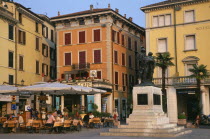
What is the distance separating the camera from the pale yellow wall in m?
40.5

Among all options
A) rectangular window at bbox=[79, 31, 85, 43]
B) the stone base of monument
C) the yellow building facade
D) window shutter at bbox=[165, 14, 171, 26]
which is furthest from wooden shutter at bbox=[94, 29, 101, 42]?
the stone base of monument

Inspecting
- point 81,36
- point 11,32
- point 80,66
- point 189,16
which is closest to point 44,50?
point 81,36

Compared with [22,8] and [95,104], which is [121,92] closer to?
[95,104]

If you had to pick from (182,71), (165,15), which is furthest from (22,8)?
(182,71)

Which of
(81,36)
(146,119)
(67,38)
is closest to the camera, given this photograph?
(146,119)

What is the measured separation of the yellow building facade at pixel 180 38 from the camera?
4053 centimetres

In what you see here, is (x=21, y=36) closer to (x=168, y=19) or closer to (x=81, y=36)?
(x=81, y=36)

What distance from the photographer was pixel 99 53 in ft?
152

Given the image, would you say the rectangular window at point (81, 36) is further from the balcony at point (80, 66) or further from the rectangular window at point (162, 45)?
the rectangular window at point (162, 45)

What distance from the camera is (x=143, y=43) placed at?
2229 inches

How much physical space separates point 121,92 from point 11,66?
15710mm

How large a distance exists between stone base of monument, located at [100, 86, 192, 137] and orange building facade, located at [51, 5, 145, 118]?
77.9 ft

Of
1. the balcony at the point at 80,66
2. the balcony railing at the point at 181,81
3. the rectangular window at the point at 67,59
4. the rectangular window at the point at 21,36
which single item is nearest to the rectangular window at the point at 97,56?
the balcony at the point at 80,66

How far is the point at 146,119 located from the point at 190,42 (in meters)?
25.3
